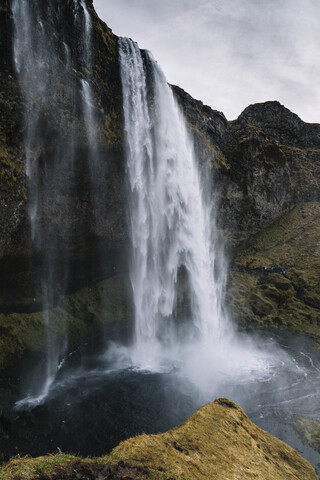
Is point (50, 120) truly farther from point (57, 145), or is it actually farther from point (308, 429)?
point (308, 429)

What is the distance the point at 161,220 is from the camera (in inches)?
1052

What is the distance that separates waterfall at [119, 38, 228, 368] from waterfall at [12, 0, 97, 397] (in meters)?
4.01

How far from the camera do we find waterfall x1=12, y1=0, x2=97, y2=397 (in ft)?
59.6

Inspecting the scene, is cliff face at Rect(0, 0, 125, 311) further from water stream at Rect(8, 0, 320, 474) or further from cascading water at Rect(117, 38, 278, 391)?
cascading water at Rect(117, 38, 278, 391)

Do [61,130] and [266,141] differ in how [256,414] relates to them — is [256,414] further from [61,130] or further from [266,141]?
[266,141]

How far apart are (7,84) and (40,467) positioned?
19677 mm

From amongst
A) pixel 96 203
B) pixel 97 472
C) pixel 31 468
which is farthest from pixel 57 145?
pixel 97 472

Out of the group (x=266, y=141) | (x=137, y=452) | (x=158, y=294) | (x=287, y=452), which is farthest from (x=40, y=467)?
(x=266, y=141)

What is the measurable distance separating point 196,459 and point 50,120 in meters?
20.6

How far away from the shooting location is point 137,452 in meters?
6.68

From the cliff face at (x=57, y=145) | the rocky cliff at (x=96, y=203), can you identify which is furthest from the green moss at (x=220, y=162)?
the cliff face at (x=57, y=145)

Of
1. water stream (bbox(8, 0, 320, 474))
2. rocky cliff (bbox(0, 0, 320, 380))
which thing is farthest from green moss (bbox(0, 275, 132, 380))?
water stream (bbox(8, 0, 320, 474))

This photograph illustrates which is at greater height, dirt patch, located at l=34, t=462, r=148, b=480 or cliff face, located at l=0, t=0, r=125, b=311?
cliff face, located at l=0, t=0, r=125, b=311

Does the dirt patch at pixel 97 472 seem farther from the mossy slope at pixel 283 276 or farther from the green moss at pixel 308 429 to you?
the mossy slope at pixel 283 276
